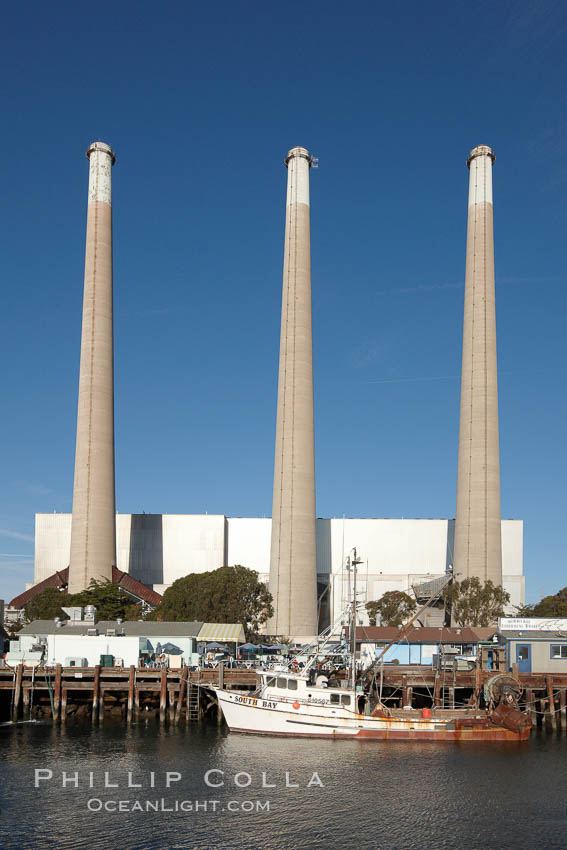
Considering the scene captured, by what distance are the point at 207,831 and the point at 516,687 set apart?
112 feet

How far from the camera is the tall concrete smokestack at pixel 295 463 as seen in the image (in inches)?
4651

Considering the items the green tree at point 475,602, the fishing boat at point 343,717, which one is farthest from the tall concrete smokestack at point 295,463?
the fishing boat at point 343,717

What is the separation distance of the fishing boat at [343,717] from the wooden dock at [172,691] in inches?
174

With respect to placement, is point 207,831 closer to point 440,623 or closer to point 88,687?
point 88,687

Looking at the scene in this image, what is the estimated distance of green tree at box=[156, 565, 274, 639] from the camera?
102500mm

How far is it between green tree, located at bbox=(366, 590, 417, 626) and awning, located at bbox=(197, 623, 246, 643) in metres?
30.8

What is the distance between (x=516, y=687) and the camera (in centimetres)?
6500

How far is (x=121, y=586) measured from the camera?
12356cm

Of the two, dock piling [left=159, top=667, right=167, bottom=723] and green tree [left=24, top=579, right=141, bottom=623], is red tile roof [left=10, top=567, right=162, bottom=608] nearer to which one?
green tree [left=24, top=579, right=141, bottom=623]

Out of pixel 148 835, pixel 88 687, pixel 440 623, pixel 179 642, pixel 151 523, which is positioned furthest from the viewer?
pixel 151 523

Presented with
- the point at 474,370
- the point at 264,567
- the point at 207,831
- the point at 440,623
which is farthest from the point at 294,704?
the point at 264,567

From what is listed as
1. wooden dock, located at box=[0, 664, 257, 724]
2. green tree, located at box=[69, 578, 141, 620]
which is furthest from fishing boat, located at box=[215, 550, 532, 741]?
green tree, located at box=[69, 578, 141, 620]

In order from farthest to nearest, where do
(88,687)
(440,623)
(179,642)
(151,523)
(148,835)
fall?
(151,523), (440,623), (179,642), (88,687), (148,835)

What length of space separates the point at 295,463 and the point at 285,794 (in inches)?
3040
